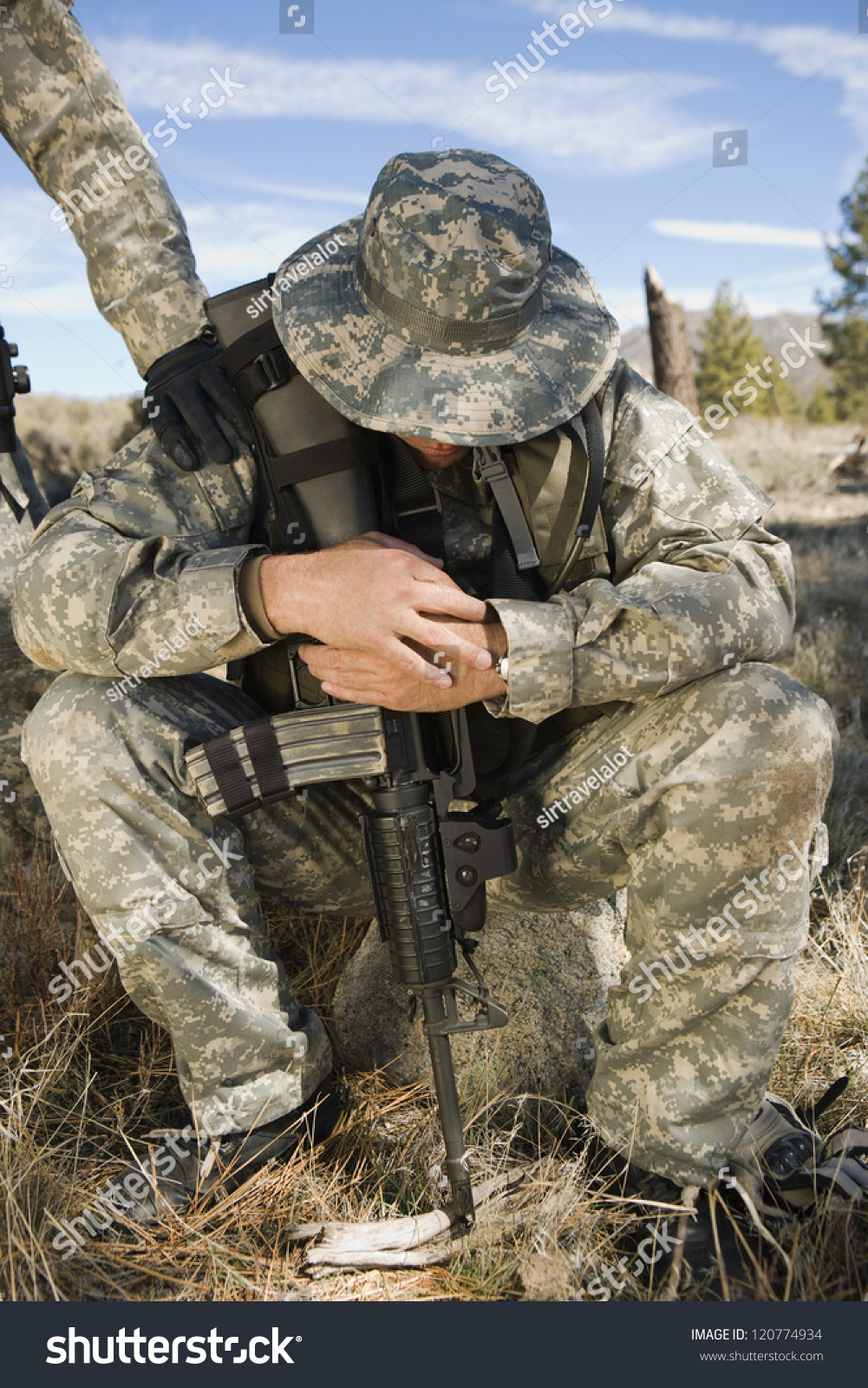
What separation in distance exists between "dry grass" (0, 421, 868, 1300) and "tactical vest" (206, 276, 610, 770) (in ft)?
3.24

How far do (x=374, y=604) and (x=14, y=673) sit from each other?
1.63m

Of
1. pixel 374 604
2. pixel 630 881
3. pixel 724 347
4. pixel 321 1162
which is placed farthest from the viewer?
pixel 724 347

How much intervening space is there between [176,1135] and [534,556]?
1517 mm

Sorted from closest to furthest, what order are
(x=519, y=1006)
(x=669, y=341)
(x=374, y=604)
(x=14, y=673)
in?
(x=374, y=604), (x=519, y=1006), (x=14, y=673), (x=669, y=341)

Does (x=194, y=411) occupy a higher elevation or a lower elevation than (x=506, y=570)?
higher

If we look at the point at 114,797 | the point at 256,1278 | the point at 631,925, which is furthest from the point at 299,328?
the point at 256,1278

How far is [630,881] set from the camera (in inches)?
82.9

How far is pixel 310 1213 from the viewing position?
2.09 metres

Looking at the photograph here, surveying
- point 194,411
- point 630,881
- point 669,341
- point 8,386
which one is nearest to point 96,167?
point 8,386

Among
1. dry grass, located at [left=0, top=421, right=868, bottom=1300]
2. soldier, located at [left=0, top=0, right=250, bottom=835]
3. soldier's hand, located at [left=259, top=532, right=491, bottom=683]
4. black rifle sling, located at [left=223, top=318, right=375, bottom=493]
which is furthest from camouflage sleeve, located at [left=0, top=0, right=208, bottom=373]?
dry grass, located at [left=0, top=421, right=868, bottom=1300]

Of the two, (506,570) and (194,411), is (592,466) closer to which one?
(506,570)

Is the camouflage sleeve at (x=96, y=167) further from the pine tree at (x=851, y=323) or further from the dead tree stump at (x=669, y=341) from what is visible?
the pine tree at (x=851, y=323)

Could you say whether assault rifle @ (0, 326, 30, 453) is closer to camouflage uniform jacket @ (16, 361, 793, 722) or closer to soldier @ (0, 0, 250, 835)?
soldier @ (0, 0, 250, 835)

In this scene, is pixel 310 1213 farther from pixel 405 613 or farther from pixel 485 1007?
pixel 405 613
